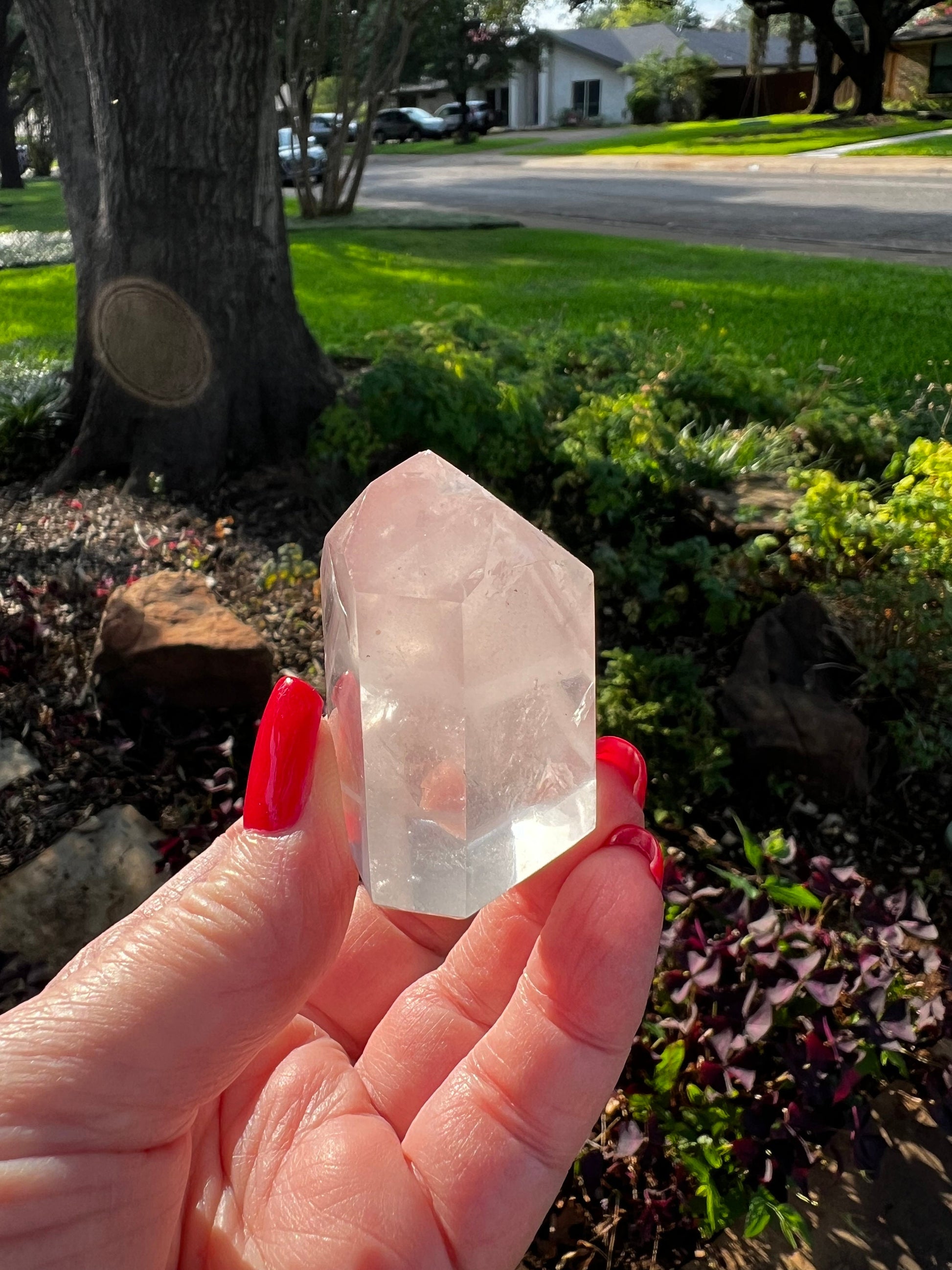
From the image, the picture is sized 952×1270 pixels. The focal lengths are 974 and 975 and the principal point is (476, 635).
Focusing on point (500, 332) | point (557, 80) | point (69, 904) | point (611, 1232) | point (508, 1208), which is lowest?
point (611, 1232)

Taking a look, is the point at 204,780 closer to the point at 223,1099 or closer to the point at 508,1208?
the point at 223,1099

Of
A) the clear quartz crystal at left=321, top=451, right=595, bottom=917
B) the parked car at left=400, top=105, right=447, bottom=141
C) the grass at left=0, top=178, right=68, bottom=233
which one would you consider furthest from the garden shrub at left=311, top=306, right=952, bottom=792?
the parked car at left=400, top=105, right=447, bottom=141

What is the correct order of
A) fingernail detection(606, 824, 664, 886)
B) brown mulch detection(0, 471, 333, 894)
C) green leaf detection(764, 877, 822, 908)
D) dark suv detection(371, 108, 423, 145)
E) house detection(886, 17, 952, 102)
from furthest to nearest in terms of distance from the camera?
dark suv detection(371, 108, 423, 145), house detection(886, 17, 952, 102), brown mulch detection(0, 471, 333, 894), green leaf detection(764, 877, 822, 908), fingernail detection(606, 824, 664, 886)

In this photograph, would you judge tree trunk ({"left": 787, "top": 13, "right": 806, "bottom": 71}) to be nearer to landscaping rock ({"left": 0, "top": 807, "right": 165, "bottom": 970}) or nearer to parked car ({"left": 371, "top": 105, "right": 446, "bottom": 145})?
parked car ({"left": 371, "top": 105, "right": 446, "bottom": 145})

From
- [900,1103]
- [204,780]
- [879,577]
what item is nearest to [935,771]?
[879,577]

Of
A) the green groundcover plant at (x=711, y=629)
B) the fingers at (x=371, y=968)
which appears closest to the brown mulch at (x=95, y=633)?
the green groundcover plant at (x=711, y=629)

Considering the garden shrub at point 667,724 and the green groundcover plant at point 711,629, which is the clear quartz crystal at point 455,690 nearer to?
the green groundcover plant at point 711,629

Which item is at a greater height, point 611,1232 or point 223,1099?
point 223,1099
